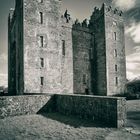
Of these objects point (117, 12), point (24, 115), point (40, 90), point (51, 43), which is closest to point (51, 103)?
point (24, 115)

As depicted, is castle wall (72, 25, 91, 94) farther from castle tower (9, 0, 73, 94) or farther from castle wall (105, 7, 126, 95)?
castle tower (9, 0, 73, 94)

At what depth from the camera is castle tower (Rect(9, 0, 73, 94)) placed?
19819mm

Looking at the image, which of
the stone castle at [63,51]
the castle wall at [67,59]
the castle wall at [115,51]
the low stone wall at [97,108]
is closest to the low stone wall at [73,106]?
the low stone wall at [97,108]

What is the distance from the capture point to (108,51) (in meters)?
25.8

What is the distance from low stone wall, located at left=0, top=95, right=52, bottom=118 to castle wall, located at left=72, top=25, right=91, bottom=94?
1082 cm

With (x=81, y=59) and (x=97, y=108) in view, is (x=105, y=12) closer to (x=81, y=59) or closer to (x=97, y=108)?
(x=81, y=59)

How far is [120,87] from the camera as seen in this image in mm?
26953

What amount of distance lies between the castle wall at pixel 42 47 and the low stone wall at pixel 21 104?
5367 millimetres

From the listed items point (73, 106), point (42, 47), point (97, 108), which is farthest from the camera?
point (42, 47)

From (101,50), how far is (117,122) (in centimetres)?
1801

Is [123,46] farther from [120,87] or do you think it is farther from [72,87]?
[72,87]

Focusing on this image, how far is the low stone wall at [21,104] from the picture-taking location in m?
12.6

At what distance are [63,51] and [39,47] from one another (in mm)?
4211

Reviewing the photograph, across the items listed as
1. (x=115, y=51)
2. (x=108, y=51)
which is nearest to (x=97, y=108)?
(x=108, y=51)
